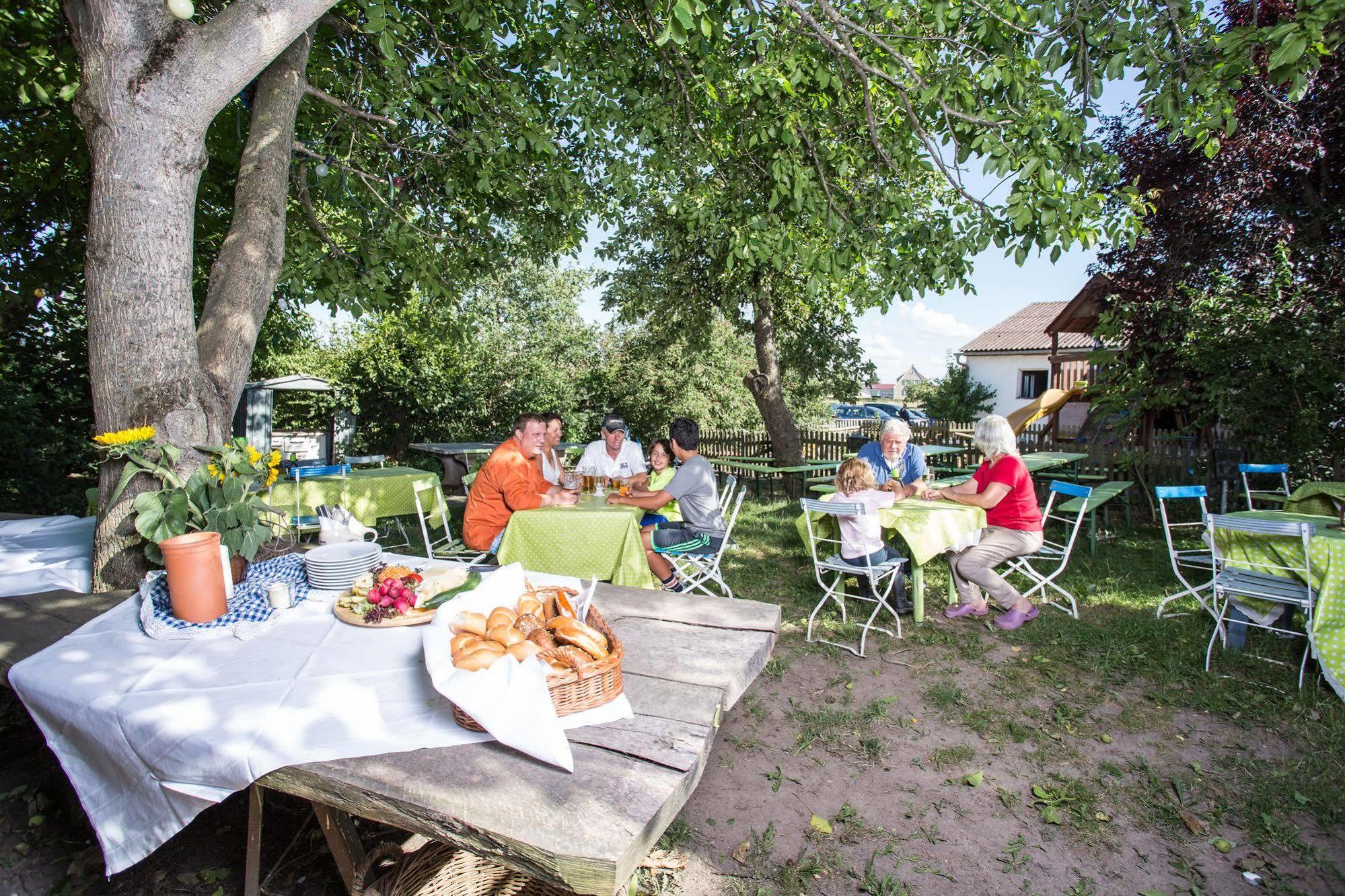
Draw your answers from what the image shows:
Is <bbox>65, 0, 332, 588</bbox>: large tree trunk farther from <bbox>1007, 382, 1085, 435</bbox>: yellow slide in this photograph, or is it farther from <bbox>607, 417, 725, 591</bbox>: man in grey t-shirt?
<bbox>1007, 382, 1085, 435</bbox>: yellow slide

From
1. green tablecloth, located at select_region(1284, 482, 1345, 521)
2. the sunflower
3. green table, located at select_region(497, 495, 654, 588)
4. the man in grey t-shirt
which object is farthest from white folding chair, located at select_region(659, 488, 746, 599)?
green tablecloth, located at select_region(1284, 482, 1345, 521)

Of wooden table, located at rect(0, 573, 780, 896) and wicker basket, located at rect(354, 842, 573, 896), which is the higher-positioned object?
wooden table, located at rect(0, 573, 780, 896)

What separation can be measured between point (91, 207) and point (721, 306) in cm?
1037

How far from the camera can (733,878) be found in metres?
2.42

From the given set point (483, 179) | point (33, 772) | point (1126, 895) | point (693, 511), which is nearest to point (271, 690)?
point (33, 772)

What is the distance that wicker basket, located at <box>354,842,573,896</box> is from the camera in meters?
1.92

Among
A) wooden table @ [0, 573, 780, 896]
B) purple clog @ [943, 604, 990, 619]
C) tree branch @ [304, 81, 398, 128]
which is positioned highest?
tree branch @ [304, 81, 398, 128]

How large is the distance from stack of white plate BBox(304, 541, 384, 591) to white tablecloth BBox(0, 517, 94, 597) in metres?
1.15

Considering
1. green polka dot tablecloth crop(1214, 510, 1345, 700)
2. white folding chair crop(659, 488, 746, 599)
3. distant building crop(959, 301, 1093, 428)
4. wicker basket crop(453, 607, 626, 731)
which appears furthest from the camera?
distant building crop(959, 301, 1093, 428)

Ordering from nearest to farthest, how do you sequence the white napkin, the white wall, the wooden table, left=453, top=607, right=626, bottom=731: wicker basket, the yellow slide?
the wooden table < the white napkin < left=453, top=607, right=626, bottom=731: wicker basket < the yellow slide < the white wall

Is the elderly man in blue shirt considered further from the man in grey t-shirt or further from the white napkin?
the white napkin

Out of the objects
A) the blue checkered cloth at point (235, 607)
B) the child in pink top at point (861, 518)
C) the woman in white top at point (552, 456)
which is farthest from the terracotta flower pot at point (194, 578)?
the woman in white top at point (552, 456)

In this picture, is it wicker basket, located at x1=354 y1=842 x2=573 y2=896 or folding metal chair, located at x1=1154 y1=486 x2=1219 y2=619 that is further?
folding metal chair, located at x1=1154 y1=486 x2=1219 y2=619

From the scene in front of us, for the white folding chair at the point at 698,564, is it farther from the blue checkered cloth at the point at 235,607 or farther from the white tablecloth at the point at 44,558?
the white tablecloth at the point at 44,558
